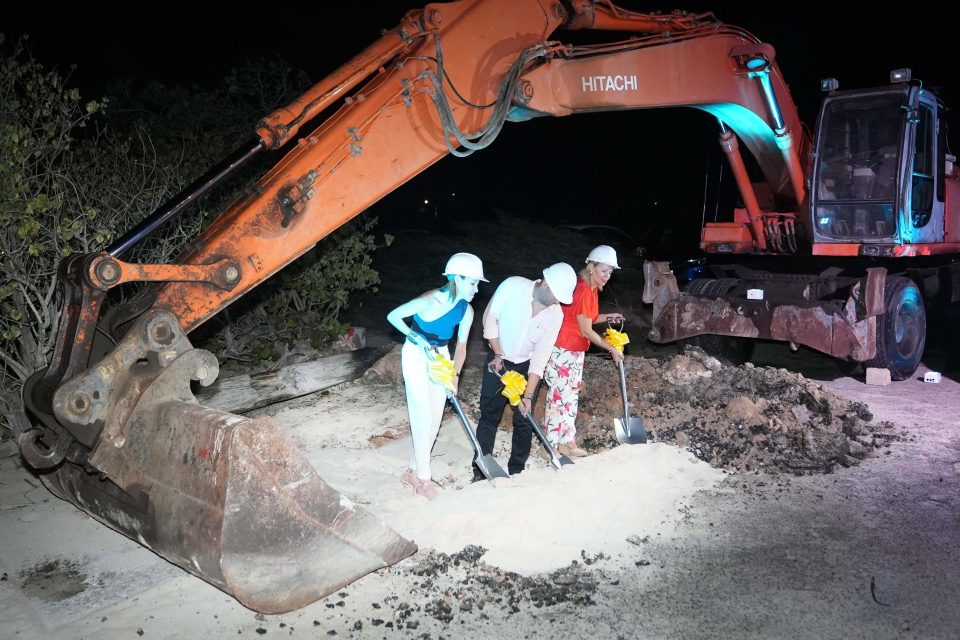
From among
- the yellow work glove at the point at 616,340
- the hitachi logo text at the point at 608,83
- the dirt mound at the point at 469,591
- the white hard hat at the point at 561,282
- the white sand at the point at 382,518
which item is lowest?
the dirt mound at the point at 469,591

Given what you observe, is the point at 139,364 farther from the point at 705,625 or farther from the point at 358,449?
the point at 705,625

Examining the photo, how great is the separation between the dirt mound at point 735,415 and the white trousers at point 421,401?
5.64 feet

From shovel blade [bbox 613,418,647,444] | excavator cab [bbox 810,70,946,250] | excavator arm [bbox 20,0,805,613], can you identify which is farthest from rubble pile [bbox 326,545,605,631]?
excavator cab [bbox 810,70,946,250]

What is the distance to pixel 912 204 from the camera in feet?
25.5

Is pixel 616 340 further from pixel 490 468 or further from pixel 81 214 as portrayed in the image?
pixel 81 214

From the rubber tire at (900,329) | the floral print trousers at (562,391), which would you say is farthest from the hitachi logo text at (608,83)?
the rubber tire at (900,329)

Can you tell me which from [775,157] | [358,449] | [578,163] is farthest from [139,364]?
[578,163]

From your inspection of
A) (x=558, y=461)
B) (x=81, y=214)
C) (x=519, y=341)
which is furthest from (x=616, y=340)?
(x=81, y=214)

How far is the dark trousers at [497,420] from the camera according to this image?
5.54 meters

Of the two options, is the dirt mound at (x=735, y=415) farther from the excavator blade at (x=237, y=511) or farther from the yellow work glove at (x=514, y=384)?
the excavator blade at (x=237, y=511)

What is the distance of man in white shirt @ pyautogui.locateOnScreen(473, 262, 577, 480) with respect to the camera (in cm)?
537

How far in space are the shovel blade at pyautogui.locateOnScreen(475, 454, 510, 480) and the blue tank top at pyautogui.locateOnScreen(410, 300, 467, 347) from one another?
37.8 inches

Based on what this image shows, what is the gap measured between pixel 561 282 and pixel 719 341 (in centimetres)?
439

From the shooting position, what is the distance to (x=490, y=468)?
537cm
